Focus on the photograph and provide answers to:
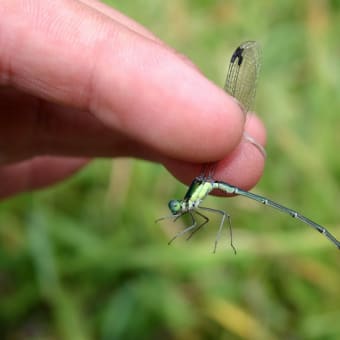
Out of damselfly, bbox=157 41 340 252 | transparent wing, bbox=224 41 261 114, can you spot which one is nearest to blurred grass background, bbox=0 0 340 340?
damselfly, bbox=157 41 340 252

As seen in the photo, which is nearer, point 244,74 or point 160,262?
point 244,74

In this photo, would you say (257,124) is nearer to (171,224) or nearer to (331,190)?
(171,224)

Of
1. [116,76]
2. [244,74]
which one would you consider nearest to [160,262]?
[244,74]

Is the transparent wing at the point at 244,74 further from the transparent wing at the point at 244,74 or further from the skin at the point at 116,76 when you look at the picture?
the skin at the point at 116,76

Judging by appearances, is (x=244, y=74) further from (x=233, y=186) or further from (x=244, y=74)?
(x=233, y=186)

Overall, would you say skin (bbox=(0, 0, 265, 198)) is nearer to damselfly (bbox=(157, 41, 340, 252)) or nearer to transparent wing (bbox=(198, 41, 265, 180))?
damselfly (bbox=(157, 41, 340, 252))

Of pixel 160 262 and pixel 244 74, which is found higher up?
pixel 244 74

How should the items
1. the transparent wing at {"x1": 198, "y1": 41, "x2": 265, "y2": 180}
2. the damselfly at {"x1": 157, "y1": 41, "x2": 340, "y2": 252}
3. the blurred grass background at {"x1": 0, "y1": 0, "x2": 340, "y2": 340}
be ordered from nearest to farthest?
the damselfly at {"x1": 157, "y1": 41, "x2": 340, "y2": 252} < the transparent wing at {"x1": 198, "y1": 41, "x2": 265, "y2": 180} < the blurred grass background at {"x1": 0, "y1": 0, "x2": 340, "y2": 340}
